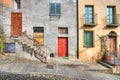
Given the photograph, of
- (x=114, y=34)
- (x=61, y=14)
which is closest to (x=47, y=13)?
(x=61, y=14)

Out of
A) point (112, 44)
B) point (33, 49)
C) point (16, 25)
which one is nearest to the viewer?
point (33, 49)

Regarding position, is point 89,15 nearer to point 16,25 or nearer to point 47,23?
point 47,23

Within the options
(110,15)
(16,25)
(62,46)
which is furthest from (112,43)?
(16,25)

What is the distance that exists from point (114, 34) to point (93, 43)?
2284 millimetres

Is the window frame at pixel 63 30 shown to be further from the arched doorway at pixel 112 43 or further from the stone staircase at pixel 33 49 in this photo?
the arched doorway at pixel 112 43

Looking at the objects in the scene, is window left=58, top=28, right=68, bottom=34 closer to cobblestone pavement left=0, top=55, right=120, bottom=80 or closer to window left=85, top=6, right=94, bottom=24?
window left=85, top=6, right=94, bottom=24

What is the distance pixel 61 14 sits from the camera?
24844mm

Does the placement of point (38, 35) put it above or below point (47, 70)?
above

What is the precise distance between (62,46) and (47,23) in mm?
2674

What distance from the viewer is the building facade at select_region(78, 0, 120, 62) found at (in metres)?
24.8

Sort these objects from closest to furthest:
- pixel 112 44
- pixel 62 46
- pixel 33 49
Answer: pixel 33 49, pixel 62 46, pixel 112 44

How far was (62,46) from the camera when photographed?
2492cm

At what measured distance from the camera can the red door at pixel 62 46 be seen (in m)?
24.9

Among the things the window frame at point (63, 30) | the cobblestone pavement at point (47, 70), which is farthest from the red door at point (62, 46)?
the cobblestone pavement at point (47, 70)
